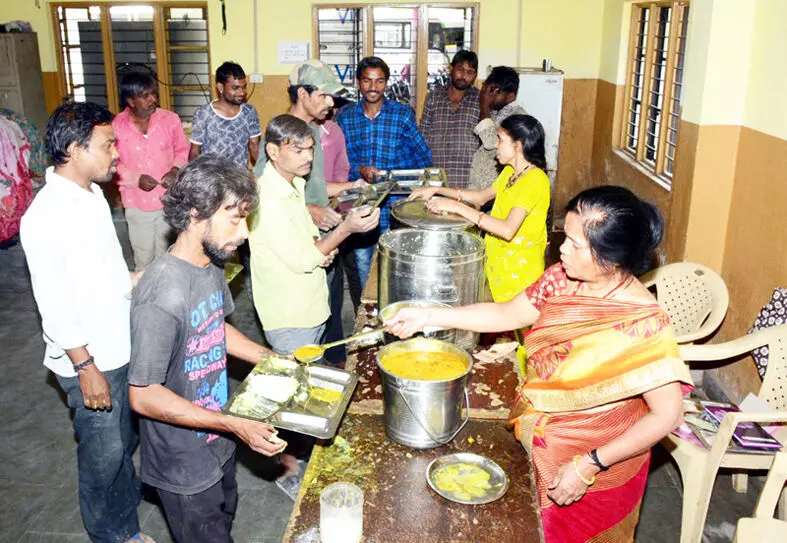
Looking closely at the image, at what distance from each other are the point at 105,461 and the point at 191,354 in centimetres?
88

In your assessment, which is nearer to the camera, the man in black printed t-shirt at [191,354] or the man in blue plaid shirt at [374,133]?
the man in black printed t-shirt at [191,354]

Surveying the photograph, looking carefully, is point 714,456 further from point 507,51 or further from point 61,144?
point 507,51

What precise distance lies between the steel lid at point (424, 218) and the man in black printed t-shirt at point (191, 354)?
3.64ft

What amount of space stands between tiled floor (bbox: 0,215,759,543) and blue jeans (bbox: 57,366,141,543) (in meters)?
0.41

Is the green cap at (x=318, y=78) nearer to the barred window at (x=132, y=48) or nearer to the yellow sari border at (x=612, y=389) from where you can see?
the yellow sari border at (x=612, y=389)

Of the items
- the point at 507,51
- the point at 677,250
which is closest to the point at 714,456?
→ the point at 677,250

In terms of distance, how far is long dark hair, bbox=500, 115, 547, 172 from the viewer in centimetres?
334

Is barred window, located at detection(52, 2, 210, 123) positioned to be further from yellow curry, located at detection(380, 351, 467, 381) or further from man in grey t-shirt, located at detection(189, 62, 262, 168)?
yellow curry, located at detection(380, 351, 467, 381)

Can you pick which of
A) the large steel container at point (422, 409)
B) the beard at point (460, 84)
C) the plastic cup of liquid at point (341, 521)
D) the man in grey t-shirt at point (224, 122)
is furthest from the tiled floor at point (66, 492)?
the beard at point (460, 84)

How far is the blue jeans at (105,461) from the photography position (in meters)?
2.69

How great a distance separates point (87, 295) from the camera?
256cm

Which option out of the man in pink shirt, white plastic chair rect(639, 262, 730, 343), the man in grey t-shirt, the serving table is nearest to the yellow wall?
white plastic chair rect(639, 262, 730, 343)

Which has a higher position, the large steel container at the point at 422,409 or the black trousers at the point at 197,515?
the large steel container at the point at 422,409

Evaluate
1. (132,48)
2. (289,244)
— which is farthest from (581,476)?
(132,48)
